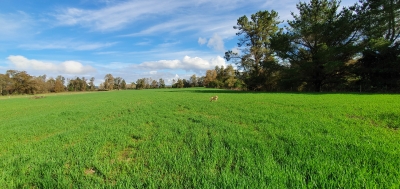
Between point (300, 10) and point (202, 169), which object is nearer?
point (202, 169)

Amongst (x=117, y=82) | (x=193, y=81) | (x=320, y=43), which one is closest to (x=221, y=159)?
(x=320, y=43)

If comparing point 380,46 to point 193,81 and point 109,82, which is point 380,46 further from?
point 109,82

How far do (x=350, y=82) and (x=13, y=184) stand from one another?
2932cm

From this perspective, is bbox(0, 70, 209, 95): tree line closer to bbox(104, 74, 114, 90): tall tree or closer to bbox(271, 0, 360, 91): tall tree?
bbox(104, 74, 114, 90): tall tree

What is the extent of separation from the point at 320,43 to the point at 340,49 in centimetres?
239

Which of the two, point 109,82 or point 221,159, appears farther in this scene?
point 109,82

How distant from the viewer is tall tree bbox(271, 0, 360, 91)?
19844 mm

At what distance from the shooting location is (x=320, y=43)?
21.1 m

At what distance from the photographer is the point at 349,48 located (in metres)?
18.9

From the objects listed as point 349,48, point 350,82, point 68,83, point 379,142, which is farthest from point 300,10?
point 68,83

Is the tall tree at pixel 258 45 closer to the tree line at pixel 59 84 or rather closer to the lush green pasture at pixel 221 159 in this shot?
the lush green pasture at pixel 221 159

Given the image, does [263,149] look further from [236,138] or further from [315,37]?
[315,37]

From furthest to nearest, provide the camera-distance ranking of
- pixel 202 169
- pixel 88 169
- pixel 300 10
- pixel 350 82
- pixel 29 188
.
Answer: pixel 300 10 → pixel 350 82 → pixel 88 169 → pixel 202 169 → pixel 29 188

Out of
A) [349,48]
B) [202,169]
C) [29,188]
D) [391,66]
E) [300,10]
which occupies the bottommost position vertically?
[29,188]
